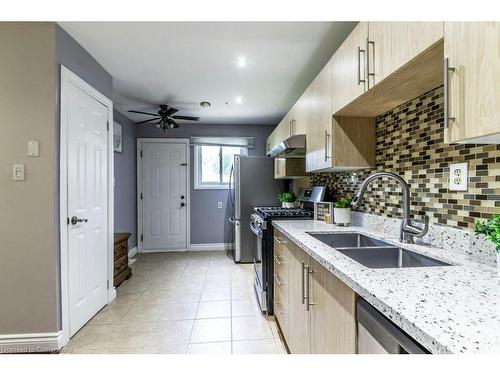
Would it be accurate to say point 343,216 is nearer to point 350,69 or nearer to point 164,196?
point 350,69

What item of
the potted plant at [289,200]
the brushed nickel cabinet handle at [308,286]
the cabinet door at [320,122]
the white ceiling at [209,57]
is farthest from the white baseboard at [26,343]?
the potted plant at [289,200]

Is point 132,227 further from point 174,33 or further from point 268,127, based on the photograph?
point 174,33

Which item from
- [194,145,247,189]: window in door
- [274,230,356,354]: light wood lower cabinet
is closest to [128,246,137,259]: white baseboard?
[194,145,247,189]: window in door

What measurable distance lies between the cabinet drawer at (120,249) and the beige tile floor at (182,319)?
1.20ft

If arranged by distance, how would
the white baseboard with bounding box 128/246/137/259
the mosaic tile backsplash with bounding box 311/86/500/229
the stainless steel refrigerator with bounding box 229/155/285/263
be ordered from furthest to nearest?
the white baseboard with bounding box 128/246/137/259 < the stainless steel refrigerator with bounding box 229/155/285/263 < the mosaic tile backsplash with bounding box 311/86/500/229

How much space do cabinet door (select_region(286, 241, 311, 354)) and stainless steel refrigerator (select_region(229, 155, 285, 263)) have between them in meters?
2.25

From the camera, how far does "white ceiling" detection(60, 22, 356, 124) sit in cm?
199

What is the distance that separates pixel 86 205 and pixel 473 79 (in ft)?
8.67

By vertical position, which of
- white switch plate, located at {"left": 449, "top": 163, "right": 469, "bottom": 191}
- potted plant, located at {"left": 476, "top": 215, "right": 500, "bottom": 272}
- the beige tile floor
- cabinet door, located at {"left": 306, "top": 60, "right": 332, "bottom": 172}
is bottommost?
the beige tile floor

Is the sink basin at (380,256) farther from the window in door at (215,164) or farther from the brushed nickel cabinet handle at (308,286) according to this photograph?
the window in door at (215,164)

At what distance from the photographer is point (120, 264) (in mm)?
3268

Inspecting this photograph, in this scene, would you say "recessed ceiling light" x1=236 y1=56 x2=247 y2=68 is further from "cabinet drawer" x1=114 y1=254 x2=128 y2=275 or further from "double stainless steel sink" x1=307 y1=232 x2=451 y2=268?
"cabinet drawer" x1=114 y1=254 x2=128 y2=275
